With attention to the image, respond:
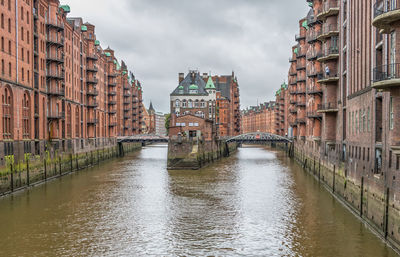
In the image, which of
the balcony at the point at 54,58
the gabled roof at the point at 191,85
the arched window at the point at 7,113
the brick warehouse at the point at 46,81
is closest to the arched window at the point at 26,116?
the brick warehouse at the point at 46,81

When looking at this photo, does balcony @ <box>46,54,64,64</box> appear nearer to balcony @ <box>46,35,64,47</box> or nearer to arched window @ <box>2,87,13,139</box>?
balcony @ <box>46,35,64,47</box>

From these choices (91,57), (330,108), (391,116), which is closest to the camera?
(391,116)

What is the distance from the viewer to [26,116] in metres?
43.4

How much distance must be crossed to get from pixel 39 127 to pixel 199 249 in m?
31.4

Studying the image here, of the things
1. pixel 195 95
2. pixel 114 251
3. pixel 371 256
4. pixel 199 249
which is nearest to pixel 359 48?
pixel 371 256

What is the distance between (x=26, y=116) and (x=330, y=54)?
29.3 metres

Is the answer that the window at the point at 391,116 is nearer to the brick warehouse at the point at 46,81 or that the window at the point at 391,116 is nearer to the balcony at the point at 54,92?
the brick warehouse at the point at 46,81

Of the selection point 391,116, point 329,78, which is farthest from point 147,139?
point 391,116

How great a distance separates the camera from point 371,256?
760 inches

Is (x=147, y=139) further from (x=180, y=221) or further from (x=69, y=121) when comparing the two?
(x=180, y=221)

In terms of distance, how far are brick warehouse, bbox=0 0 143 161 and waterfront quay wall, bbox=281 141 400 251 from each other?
87.1 ft

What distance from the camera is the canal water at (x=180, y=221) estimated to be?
68.5 feet

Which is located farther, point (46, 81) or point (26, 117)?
point (46, 81)

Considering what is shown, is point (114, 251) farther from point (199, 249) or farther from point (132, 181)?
point (132, 181)
